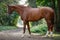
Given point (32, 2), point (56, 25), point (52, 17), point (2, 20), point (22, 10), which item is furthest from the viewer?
point (2, 20)

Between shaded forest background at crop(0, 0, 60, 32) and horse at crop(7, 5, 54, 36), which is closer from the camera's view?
horse at crop(7, 5, 54, 36)

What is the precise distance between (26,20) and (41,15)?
1.08 m

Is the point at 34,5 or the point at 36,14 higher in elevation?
the point at 34,5

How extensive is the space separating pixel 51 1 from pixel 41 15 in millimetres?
6051

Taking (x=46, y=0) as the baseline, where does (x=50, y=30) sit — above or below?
below

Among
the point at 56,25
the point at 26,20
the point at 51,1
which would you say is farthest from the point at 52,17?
the point at 51,1

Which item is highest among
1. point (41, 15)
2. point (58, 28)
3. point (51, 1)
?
point (51, 1)

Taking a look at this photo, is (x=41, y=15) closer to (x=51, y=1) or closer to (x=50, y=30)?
(x=50, y=30)

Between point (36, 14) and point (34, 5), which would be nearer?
point (36, 14)

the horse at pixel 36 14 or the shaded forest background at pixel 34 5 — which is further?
the shaded forest background at pixel 34 5

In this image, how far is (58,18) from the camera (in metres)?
17.9

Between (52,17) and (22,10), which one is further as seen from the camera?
(22,10)

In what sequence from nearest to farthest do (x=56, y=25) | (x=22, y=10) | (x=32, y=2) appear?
(x=22, y=10), (x=56, y=25), (x=32, y=2)

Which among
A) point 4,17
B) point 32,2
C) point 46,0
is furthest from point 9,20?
point 46,0
